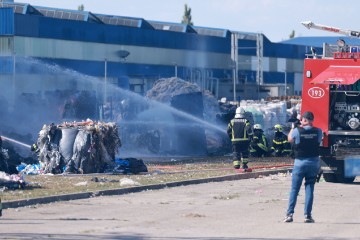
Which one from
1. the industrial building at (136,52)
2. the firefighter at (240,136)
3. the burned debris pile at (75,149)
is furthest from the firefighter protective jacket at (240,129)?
the industrial building at (136,52)

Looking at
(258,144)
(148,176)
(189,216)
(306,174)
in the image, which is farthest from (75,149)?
(306,174)

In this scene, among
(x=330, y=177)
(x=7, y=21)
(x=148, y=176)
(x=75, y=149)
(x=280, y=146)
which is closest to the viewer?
(x=148, y=176)

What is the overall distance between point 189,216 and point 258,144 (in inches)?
619

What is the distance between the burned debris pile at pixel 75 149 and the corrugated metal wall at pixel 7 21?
821 inches

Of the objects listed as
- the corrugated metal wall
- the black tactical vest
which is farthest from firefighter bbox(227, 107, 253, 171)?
the corrugated metal wall

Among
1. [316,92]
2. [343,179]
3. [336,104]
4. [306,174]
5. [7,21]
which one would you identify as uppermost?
[7,21]

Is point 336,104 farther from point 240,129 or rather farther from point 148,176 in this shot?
point 148,176

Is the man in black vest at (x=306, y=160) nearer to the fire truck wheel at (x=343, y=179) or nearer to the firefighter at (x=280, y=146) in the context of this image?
the fire truck wheel at (x=343, y=179)

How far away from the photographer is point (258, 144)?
3020 centimetres

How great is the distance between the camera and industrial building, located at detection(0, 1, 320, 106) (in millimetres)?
43941

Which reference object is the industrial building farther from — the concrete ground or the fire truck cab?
the concrete ground

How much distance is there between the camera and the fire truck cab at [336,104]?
21.5 m

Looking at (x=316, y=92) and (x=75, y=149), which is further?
(x=75, y=149)

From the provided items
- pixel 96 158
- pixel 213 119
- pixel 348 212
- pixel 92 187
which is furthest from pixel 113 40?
pixel 348 212
